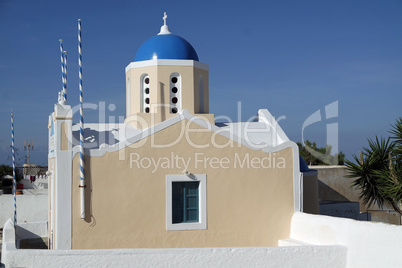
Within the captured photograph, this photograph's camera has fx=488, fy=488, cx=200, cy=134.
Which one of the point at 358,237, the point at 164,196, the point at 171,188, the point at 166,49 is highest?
the point at 166,49

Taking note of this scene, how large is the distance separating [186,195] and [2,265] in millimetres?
4633

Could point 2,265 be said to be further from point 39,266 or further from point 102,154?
point 102,154

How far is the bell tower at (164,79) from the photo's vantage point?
51.1 feet

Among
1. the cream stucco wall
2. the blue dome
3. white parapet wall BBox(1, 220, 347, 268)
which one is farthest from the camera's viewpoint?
the blue dome

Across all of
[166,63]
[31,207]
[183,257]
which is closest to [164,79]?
[166,63]

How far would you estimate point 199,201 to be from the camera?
1259cm

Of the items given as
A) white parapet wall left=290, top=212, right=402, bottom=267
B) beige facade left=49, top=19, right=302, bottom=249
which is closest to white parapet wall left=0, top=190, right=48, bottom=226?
beige facade left=49, top=19, right=302, bottom=249

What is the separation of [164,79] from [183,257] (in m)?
6.86

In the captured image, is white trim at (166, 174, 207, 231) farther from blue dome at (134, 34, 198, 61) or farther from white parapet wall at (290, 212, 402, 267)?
blue dome at (134, 34, 198, 61)

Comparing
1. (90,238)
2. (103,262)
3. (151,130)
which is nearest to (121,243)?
(90,238)

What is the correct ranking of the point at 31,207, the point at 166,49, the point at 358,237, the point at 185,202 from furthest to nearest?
the point at 31,207
the point at 166,49
the point at 185,202
the point at 358,237

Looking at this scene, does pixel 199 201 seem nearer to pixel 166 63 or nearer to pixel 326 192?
pixel 166 63

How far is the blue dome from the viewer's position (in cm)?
1588

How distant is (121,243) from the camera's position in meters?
12.0
